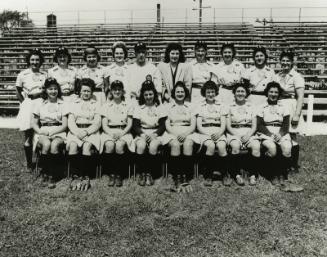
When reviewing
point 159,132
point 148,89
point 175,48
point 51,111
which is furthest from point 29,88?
point 175,48

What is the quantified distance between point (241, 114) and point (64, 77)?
2.67 m

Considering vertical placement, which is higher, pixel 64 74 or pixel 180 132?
pixel 64 74

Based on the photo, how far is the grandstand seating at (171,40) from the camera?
1780cm

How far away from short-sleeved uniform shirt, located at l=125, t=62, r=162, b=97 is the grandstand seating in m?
11.0

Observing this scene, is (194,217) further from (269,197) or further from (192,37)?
(192,37)

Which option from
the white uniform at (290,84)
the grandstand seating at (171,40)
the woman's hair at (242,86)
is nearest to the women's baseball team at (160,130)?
the woman's hair at (242,86)

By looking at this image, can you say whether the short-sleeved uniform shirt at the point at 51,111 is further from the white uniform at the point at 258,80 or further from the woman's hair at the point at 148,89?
the white uniform at the point at 258,80

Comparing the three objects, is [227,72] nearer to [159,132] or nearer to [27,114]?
[159,132]

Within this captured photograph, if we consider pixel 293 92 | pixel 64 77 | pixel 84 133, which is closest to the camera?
pixel 84 133

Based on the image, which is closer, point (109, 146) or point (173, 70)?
point (109, 146)

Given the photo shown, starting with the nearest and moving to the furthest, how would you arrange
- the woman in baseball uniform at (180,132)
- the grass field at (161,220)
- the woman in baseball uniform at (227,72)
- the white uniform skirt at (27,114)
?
the grass field at (161,220)
the woman in baseball uniform at (180,132)
the white uniform skirt at (27,114)
the woman in baseball uniform at (227,72)

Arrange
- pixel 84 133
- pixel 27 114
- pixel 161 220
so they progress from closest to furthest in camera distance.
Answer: pixel 161 220 < pixel 84 133 < pixel 27 114

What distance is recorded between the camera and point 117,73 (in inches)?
249

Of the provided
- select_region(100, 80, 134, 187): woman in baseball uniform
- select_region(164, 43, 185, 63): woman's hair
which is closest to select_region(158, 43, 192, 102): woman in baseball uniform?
select_region(164, 43, 185, 63): woman's hair
